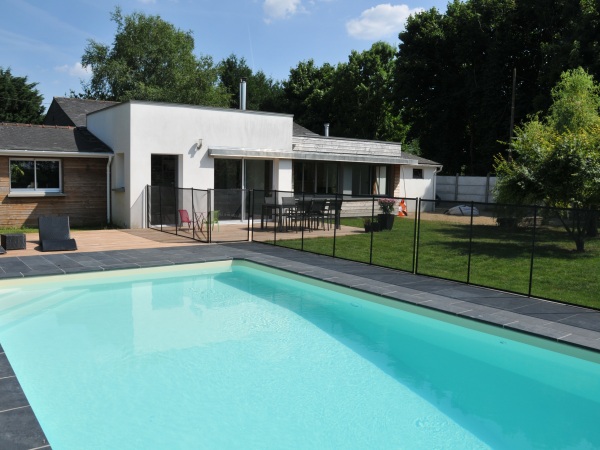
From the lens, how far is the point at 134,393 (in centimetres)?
529

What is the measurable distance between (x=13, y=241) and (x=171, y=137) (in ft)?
20.5

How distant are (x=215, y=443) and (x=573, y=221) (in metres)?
6.54

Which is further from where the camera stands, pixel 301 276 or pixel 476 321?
pixel 301 276

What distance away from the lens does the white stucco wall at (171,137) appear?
16.3 metres

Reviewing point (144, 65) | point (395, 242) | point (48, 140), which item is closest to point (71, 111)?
point (48, 140)

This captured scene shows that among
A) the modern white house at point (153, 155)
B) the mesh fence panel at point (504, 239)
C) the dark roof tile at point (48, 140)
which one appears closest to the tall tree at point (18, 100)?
the modern white house at point (153, 155)

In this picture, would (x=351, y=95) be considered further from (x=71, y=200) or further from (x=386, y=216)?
(x=386, y=216)

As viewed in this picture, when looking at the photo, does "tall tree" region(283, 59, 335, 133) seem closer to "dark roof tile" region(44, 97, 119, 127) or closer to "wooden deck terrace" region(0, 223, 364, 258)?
"dark roof tile" region(44, 97, 119, 127)

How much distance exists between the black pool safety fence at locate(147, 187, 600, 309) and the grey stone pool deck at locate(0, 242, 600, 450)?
0.47m

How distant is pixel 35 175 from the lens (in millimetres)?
16750

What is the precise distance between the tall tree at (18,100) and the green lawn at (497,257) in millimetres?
28541

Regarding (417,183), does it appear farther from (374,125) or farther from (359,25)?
(374,125)

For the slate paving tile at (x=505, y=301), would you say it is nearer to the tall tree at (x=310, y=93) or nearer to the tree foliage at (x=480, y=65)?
the tree foliage at (x=480, y=65)

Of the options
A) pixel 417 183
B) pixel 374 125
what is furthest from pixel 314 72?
pixel 417 183
